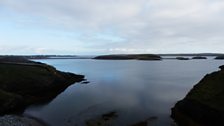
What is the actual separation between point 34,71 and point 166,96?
28.2m

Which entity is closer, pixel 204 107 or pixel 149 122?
pixel 204 107

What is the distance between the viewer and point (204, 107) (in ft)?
74.5

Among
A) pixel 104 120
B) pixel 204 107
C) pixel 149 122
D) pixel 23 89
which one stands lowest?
pixel 104 120

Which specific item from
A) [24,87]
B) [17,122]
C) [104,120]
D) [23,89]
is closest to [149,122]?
[104,120]

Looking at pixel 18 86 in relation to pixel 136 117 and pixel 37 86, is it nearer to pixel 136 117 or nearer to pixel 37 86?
pixel 37 86

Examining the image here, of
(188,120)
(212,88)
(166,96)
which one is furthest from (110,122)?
(166,96)

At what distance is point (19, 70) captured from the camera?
46.4 m

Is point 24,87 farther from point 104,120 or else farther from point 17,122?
point 104,120

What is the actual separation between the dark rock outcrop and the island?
20936 millimetres

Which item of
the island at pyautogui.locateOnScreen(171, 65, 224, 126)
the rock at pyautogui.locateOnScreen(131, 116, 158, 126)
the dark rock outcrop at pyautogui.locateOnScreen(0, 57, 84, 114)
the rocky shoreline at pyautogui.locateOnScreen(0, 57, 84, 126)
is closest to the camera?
the island at pyautogui.locateOnScreen(171, 65, 224, 126)

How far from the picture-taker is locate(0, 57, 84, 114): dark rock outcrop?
31.5 metres

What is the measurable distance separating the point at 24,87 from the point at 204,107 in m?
29.9

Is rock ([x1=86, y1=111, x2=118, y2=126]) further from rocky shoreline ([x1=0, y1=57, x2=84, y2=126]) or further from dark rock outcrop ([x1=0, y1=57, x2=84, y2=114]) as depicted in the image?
dark rock outcrop ([x1=0, y1=57, x2=84, y2=114])

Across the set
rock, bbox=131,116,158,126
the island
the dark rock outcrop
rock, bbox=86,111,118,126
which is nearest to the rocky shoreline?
the dark rock outcrop
